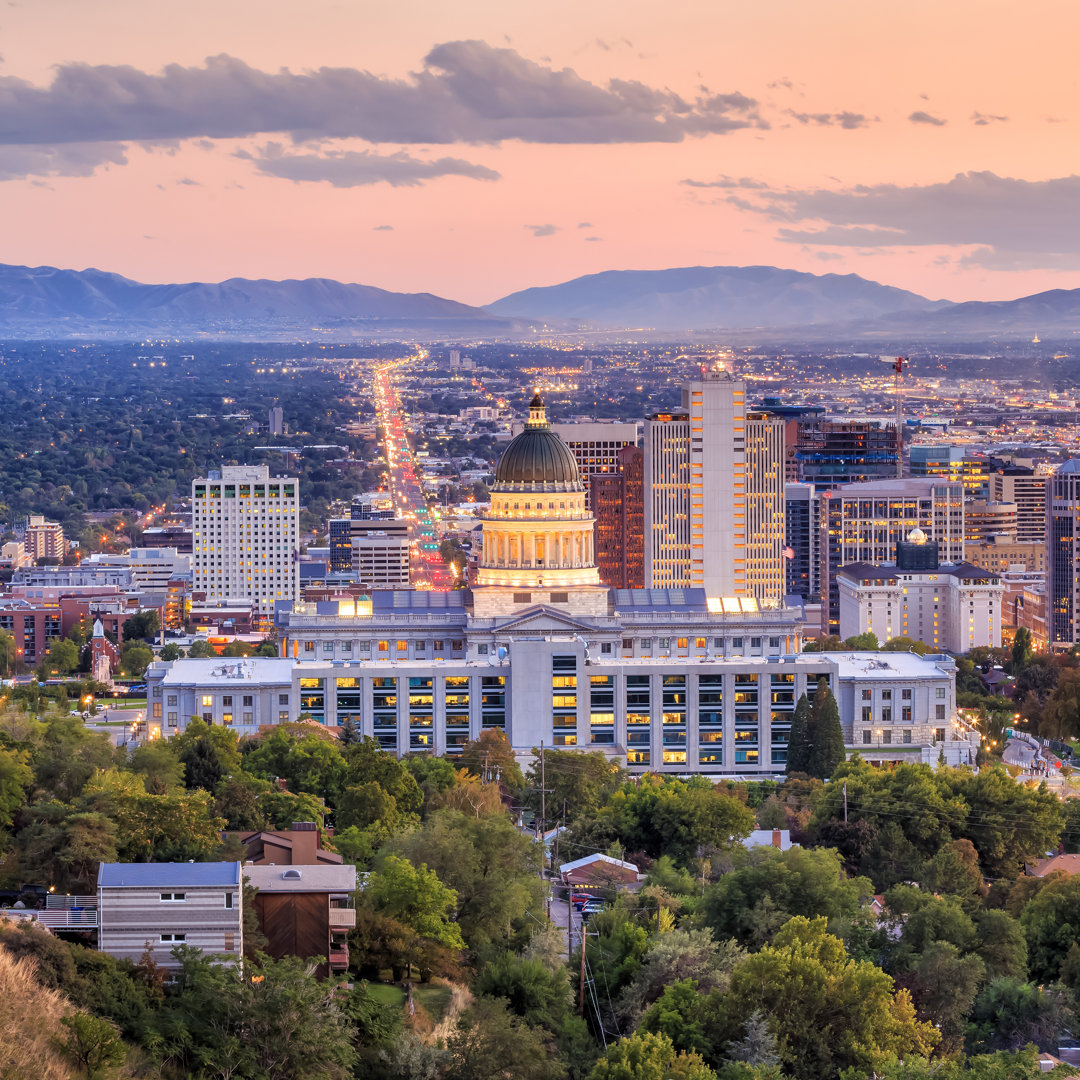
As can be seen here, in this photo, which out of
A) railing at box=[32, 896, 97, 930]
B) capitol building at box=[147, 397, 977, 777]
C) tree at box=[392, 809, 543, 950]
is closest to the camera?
railing at box=[32, 896, 97, 930]

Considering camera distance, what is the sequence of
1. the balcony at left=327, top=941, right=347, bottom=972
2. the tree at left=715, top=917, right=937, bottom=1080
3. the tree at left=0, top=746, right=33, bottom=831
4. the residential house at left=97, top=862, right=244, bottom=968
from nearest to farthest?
the residential house at left=97, top=862, right=244, bottom=968 → the tree at left=715, top=917, right=937, bottom=1080 → the balcony at left=327, top=941, right=347, bottom=972 → the tree at left=0, top=746, right=33, bottom=831

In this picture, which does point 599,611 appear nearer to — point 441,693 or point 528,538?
point 528,538

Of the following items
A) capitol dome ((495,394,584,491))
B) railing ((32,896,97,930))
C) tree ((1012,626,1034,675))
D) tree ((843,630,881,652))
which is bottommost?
tree ((1012,626,1034,675))

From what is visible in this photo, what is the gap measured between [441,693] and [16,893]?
6394 centimetres

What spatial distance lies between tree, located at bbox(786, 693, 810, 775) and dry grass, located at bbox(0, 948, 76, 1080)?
70.4 m

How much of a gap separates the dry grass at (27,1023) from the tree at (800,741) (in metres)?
70.4

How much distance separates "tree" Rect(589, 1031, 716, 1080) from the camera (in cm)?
6631

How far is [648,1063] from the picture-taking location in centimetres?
6650

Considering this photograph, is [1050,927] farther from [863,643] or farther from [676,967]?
[863,643]

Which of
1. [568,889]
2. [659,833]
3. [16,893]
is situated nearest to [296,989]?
[16,893]

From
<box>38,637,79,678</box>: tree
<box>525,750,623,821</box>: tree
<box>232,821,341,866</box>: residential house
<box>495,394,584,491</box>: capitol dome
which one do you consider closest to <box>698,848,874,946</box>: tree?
<box>232,821,341,866</box>: residential house

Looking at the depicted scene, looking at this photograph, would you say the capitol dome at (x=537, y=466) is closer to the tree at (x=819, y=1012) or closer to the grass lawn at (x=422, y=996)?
the grass lawn at (x=422, y=996)

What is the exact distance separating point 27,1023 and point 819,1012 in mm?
22146

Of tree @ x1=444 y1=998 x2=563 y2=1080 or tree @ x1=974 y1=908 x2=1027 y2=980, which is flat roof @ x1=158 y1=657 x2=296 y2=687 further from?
tree @ x1=444 y1=998 x2=563 y2=1080
